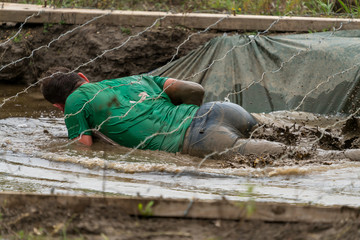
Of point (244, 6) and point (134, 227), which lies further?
point (244, 6)

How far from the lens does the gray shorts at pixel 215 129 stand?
4.71m

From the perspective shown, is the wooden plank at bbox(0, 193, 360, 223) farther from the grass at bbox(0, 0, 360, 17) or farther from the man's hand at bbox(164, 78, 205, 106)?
the grass at bbox(0, 0, 360, 17)

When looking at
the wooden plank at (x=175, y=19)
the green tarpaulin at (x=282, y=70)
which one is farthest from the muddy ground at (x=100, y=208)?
the green tarpaulin at (x=282, y=70)

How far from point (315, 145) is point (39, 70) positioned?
14.9 feet

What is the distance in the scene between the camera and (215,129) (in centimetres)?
476

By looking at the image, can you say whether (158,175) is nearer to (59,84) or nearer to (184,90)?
(184,90)

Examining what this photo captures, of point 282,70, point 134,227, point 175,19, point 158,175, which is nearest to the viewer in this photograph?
point 134,227

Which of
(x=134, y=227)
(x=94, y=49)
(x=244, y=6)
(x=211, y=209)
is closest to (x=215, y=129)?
(x=211, y=209)

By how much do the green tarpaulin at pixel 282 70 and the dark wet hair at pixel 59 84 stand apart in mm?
1630

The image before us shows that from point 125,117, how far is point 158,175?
2.62 feet

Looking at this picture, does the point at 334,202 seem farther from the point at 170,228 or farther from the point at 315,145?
the point at 315,145

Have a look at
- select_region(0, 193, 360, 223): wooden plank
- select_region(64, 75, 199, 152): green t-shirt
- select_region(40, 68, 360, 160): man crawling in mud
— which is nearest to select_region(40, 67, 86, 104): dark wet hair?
select_region(40, 68, 360, 160): man crawling in mud

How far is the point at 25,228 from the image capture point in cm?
257

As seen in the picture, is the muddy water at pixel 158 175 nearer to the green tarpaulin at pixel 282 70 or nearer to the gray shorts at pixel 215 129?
the gray shorts at pixel 215 129
